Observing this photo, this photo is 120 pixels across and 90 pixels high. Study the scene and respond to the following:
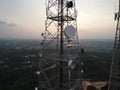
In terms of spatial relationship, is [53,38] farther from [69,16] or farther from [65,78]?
[65,78]

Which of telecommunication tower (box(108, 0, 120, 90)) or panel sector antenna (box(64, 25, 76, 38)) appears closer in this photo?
panel sector antenna (box(64, 25, 76, 38))

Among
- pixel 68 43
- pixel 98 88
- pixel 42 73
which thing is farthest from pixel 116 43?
pixel 98 88

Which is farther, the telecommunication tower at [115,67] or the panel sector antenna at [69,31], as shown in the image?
the telecommunication tower at [115,67]

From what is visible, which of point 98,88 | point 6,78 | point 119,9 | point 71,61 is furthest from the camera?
point 6,78

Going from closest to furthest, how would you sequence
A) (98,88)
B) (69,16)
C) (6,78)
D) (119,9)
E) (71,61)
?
(71,61) → (69,16) → (119,9) → (98,88) → (6,78)

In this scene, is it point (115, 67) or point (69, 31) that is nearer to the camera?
point (69, 31)

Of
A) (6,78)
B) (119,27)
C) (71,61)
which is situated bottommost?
(6,78)

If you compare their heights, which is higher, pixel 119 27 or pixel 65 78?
pixel 119 27

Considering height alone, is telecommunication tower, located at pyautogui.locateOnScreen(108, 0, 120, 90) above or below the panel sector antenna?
below

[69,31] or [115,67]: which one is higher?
[69,31]

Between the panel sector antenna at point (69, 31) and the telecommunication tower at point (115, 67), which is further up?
the panel sector antenna at point (69, 31)

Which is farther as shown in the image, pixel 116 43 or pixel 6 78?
pixel 6 78
